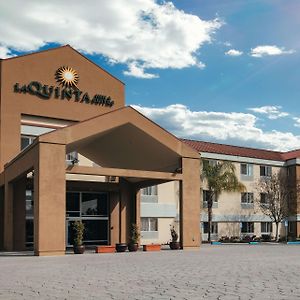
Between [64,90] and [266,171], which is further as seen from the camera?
[266,171]

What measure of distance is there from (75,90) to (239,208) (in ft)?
86.9

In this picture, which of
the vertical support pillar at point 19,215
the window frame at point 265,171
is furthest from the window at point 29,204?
the window frame at point 265,171

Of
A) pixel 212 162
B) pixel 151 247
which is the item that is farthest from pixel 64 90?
pixel 212 162

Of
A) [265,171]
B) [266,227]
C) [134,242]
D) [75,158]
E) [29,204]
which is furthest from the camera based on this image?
[265,171]

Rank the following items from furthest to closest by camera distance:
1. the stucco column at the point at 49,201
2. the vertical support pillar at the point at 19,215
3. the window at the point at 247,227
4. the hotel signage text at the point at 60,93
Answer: the window at the point at 247,227 < the hotel signage text at the point at 60,93 < the vertical support pillar at the point at 19,215 < the stucco column at the point at 49,201

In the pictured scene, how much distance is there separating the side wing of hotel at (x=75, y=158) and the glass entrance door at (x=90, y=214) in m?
0.07

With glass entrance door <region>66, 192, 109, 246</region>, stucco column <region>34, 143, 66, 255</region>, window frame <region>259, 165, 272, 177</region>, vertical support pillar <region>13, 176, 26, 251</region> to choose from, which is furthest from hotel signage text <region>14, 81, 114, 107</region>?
window frame <region>259, 165, 272, 177</region>

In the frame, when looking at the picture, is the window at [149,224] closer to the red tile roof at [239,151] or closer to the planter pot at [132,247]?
the red tile roof at [239,151]

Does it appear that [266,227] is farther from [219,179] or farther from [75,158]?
[75,158]

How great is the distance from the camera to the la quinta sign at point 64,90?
35312 mm

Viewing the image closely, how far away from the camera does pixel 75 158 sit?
118 feet

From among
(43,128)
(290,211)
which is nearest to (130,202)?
(43,128)

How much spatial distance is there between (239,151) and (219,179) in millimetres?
7515

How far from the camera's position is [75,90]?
37.3 meters
